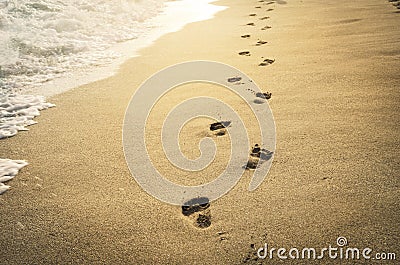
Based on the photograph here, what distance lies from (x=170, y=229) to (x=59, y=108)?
1.84 meters

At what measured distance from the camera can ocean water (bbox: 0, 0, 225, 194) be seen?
2.90m

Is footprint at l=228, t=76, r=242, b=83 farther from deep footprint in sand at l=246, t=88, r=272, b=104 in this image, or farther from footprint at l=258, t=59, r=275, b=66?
footprint at l=258, t=59, r=275, b=66

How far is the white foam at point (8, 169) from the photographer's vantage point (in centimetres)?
177

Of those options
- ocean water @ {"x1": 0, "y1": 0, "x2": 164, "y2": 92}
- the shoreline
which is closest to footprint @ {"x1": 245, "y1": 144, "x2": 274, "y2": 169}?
the shoreline

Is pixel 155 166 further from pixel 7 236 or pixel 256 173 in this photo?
pixel 7 236

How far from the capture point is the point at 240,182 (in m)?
1.66

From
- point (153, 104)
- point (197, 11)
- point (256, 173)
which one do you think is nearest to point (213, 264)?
point (256, 173)

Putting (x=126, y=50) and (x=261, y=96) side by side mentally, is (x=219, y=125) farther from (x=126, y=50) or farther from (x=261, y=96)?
(x=126, y=50)

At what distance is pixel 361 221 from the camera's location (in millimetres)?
1350

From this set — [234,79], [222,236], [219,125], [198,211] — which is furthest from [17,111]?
[222,236]

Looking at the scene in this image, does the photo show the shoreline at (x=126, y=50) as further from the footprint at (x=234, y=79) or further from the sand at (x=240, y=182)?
the footprint at (x=234, y=79)

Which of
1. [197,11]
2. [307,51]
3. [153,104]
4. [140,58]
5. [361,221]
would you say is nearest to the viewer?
[361,221]

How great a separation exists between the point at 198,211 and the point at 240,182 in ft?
0.95

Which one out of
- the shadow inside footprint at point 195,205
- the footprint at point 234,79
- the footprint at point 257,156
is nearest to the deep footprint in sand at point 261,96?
the footprint at point 234,79
